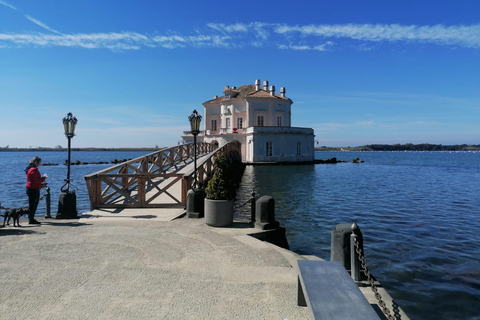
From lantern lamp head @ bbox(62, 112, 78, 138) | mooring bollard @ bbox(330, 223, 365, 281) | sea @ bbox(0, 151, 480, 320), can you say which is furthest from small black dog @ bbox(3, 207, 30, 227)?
mooring bollard @ bbox(330, 223, 365, 281)

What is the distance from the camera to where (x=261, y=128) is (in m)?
53.6

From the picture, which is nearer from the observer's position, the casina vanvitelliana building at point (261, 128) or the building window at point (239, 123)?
the casina vanvitelliana building at point (261, 128)

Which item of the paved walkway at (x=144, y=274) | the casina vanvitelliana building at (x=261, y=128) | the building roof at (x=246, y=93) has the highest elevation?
the building roof at (x=246, y=93)

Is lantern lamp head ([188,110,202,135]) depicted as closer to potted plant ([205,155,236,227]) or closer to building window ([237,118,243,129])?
potted plant ([205,155,236,227])

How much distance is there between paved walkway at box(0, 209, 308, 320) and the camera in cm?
426

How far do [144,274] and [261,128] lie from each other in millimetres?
48829

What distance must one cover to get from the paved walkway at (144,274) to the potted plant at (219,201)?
1.11 ft

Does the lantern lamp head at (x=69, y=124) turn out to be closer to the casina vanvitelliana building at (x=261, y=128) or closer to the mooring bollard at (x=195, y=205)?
the mooring bollard at (x=195, y=205)

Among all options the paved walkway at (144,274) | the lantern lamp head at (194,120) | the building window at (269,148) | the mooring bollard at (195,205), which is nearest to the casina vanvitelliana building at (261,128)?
the building window at (269,148)

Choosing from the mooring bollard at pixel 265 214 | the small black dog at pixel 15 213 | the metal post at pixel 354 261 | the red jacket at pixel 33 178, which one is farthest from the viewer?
the red jacket at pixel 33 178

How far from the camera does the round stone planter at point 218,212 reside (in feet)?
28.7

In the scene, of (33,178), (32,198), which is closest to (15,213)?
(32,198)

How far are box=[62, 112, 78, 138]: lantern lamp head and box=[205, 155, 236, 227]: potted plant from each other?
6.11 metres

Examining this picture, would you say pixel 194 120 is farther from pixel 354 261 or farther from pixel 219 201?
pixel 354 261
